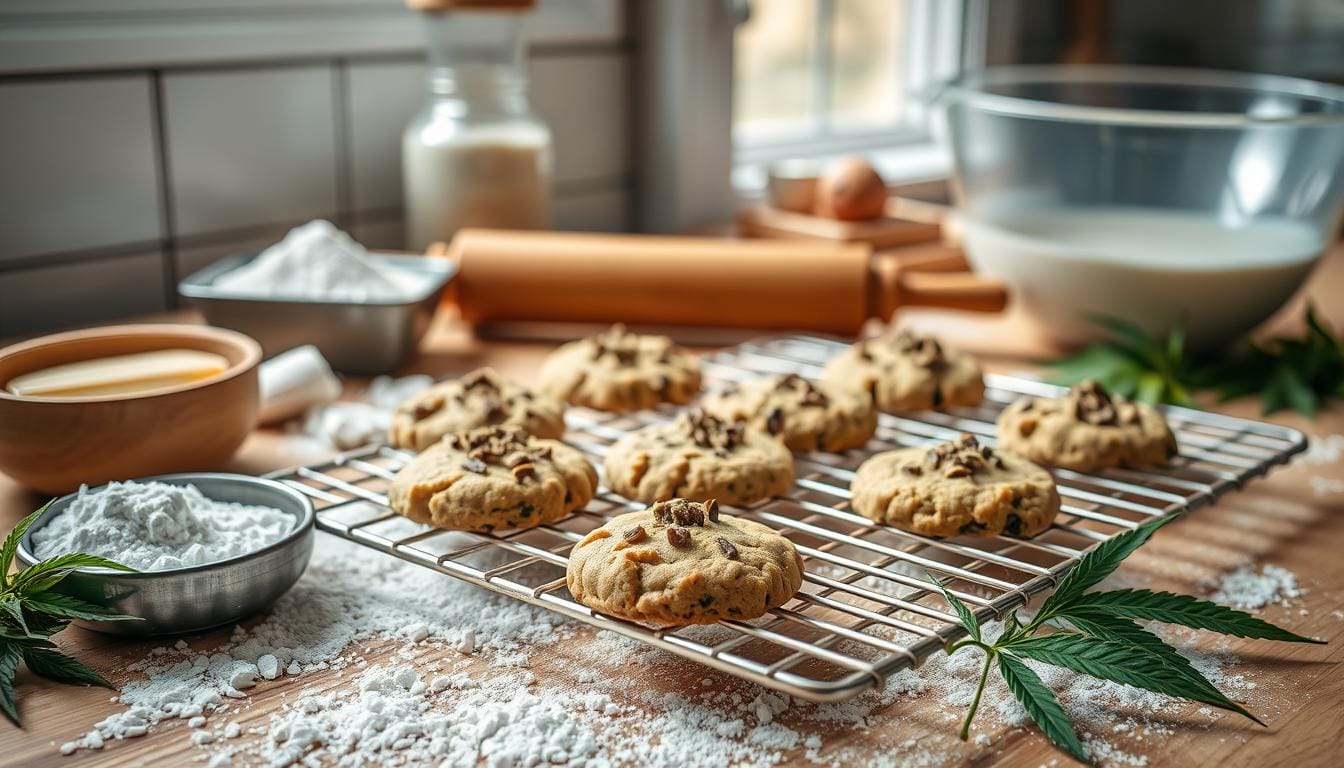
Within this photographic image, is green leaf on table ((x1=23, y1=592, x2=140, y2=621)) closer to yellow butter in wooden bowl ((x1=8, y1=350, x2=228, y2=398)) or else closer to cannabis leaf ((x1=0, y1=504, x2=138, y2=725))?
cannabis leaf ((x1=0, y1=504, x2=138, y2=725))

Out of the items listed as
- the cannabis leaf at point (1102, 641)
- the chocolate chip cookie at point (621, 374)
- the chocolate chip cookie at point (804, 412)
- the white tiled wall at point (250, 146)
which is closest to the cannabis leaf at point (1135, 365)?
the chocolate chip cookie at point (804, 412)

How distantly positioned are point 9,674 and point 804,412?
0.71 meters

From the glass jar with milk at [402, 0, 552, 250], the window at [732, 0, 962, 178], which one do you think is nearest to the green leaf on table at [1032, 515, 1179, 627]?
the glass jar with milk at [402, 0, 552, 250]

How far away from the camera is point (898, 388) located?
1.34 metres

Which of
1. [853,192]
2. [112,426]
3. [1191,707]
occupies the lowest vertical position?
[1191,707]

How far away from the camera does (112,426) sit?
1054 mm

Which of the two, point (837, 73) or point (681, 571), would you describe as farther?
point (837, 73)

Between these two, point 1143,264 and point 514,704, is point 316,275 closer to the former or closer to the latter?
point 514,704

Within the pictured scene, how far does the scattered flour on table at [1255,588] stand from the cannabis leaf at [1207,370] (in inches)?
16.0

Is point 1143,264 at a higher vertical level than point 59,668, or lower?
higher

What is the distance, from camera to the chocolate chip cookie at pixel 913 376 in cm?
133

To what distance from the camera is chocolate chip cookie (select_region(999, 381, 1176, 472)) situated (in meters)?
1.16

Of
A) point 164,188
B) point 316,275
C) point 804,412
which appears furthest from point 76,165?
point 804,412

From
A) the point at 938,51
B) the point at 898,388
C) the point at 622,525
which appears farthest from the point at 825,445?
the point at 938,51
